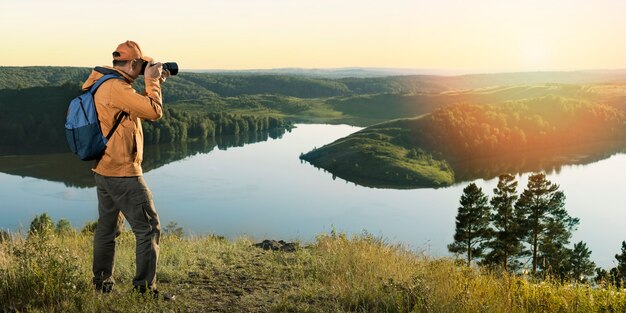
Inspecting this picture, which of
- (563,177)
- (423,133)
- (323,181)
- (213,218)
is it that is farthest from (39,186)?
(563,177)

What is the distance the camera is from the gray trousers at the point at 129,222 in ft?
20.6

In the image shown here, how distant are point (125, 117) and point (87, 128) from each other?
0.45 meters

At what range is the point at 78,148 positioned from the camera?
20.4 ft

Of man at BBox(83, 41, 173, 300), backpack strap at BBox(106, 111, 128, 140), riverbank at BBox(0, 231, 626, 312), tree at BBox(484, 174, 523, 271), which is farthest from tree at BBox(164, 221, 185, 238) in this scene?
tree at BBox(484, 174, 523, 271)

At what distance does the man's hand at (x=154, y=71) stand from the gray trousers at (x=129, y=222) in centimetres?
125

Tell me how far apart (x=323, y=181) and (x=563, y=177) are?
5903 centimetres

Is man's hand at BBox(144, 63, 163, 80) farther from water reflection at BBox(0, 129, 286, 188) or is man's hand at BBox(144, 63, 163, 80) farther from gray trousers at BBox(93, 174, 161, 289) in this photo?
water reflection at BBox(0, 129, 286, 188)

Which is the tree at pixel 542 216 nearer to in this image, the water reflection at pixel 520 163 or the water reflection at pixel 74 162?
the water reflection at pixel 520 163

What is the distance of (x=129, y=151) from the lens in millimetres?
6227

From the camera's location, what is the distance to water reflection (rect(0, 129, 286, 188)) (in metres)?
125

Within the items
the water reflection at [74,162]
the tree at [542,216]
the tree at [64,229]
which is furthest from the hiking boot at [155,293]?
the water reflection at [74,162]

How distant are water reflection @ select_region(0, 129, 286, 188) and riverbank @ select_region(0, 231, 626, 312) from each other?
117m

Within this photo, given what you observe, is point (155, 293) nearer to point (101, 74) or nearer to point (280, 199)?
point (101, 74)

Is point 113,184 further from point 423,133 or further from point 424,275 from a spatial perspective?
point 423,133
